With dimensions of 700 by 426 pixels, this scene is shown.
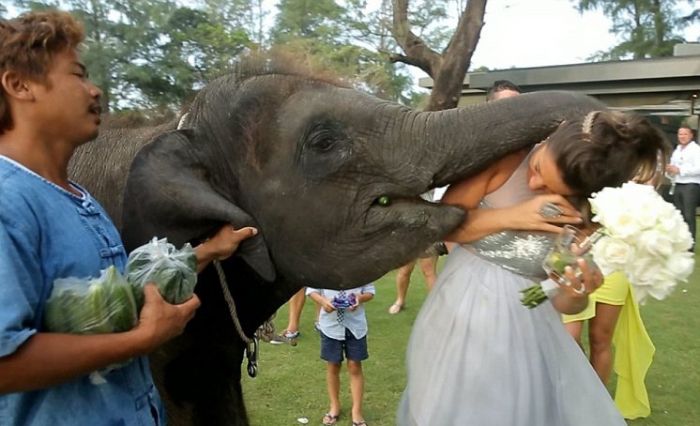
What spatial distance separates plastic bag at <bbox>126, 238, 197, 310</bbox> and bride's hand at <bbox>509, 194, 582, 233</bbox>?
150 centimetres

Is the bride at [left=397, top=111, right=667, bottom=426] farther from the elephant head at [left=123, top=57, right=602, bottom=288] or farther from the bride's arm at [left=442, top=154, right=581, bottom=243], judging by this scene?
the elephant head at [left=123, top=57, right=602, bottom=288]

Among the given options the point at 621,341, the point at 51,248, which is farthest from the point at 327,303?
the point at 51,248

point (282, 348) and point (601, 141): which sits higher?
point (601, 141)

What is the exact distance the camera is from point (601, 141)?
2.76 metres

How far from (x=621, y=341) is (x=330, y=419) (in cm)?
266

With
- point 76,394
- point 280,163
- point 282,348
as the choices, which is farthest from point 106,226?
point 282,348

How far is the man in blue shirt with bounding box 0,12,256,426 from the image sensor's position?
73.8 inches

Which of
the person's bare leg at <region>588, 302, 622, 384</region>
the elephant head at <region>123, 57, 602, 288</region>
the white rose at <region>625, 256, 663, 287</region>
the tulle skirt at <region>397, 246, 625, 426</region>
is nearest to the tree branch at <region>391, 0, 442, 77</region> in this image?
the person's bare leg at <region>588, 302, 622, 384</region>

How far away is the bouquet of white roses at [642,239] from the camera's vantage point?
255 cm

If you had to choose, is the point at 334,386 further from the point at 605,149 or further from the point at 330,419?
the point at 605,149

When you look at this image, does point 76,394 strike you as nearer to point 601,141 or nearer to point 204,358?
point 204,358

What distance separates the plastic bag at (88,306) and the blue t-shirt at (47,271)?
0.05 m

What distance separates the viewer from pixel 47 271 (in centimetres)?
201

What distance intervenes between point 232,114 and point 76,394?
1522 millimetres
